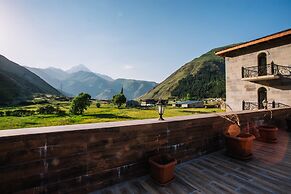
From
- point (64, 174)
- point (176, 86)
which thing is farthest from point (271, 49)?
point (176, 86)

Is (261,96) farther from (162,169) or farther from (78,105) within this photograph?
(78,105)

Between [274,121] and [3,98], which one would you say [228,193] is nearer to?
[274,121]

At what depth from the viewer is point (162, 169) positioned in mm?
2529

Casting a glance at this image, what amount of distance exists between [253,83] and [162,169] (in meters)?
12.4

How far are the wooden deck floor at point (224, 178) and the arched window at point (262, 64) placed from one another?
9.31m

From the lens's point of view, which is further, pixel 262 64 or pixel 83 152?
pixel 262 64

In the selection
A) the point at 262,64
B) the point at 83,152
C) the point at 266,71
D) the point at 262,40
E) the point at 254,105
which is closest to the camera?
the point at 83,152

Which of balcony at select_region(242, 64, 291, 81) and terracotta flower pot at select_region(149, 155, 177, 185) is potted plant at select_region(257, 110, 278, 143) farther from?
balcony at select_region(242, 64, 291, 81)

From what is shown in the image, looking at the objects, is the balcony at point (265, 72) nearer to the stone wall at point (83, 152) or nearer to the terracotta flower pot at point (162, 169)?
the stone wall at point (83, 152)

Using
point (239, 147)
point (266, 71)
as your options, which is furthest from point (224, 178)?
point (266, 71)

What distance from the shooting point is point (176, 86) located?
3415 inches

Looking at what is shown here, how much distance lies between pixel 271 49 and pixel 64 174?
43.5 feet

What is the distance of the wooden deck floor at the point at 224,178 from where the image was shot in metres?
2.40

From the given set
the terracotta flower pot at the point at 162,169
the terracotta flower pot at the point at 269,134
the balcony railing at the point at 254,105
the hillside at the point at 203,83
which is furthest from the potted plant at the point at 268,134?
the hillside at the point at 203,83
